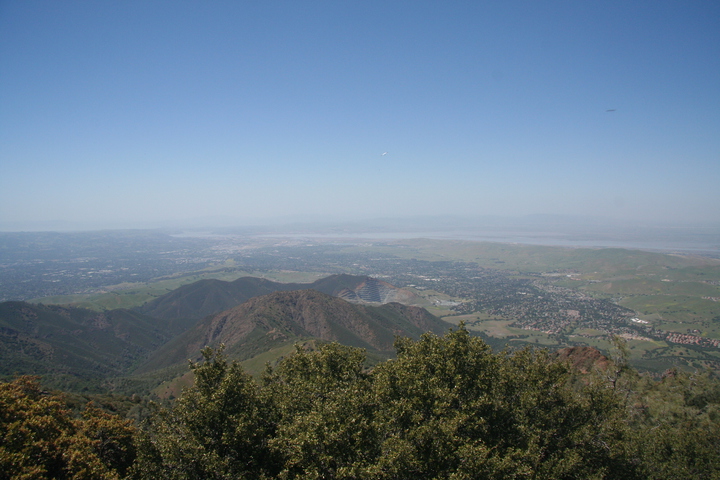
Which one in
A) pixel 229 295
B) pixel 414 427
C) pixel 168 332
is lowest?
pixel 168 332

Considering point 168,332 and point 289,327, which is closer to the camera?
point 289,327

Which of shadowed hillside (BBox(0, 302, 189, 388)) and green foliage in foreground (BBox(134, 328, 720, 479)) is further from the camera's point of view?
shadowed hillside (BBox(0, 302, 189, 388))

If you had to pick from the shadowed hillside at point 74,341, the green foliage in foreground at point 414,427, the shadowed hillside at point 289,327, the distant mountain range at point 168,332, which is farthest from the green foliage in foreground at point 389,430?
the shadowed hillside at point 74,341

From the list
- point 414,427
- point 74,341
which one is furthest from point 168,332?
point 414,427

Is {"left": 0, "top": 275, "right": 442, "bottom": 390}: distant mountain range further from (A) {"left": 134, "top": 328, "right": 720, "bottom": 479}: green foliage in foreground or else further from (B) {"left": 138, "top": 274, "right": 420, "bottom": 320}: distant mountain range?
(A) {"left": 134, "top": 328, "right": 720, "bottom": 479}: green foliage in foreground

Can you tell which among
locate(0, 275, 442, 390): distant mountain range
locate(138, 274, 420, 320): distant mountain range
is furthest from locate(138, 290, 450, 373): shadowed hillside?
locate(138, 274, 420, 320): distant mountain range

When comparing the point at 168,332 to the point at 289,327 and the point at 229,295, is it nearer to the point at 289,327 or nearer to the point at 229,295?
the point at 229,295
